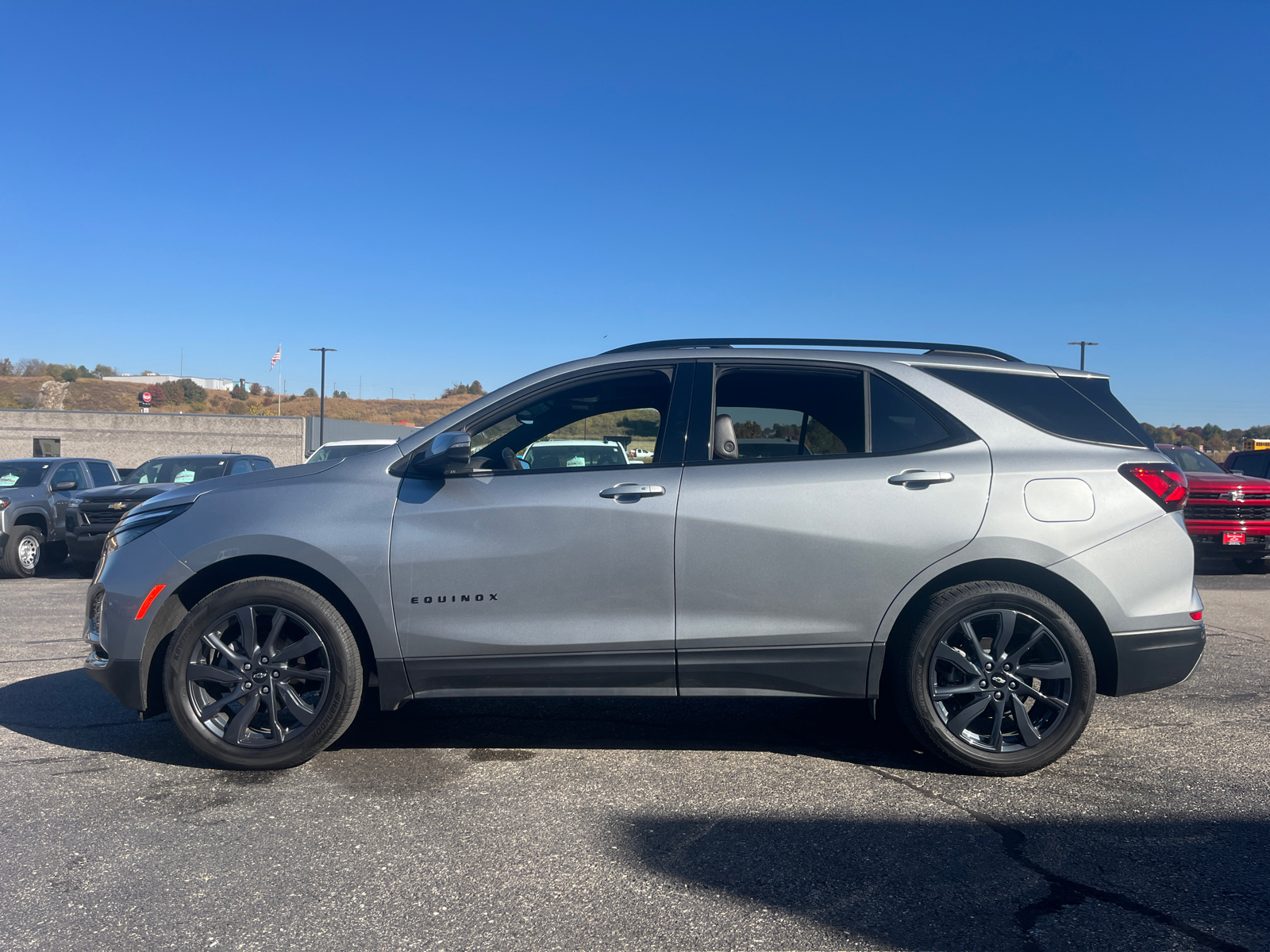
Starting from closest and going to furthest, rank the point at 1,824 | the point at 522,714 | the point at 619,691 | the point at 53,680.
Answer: the point at 1,824 → the point at 619,691 → the point at 522,714 → the point at 53,680

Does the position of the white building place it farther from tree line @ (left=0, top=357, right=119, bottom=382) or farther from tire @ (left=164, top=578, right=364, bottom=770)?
tire @ (left=164, top=578, right=364, bottom=770)

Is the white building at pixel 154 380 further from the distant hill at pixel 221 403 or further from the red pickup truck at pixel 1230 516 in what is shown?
the red pickup truck at pixel 1230 516

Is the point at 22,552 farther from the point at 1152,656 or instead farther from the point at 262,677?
the point at 1152,656

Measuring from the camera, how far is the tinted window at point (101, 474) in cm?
1361

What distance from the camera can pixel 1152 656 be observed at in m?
3.94

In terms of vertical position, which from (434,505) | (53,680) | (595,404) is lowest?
(53,680)

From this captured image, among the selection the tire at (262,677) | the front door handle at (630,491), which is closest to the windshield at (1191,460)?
the front door handle at (630,491)

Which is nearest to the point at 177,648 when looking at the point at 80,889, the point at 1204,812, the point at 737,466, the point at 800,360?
the point at 80,889

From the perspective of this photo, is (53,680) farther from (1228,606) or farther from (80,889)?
(1228,606)

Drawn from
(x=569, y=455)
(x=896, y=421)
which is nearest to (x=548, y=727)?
(x=569, y=455)

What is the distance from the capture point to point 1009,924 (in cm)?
267

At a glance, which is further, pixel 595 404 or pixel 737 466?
pixel 595 404

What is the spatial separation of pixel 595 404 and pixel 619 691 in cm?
143

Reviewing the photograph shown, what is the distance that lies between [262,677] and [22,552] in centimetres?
1032
